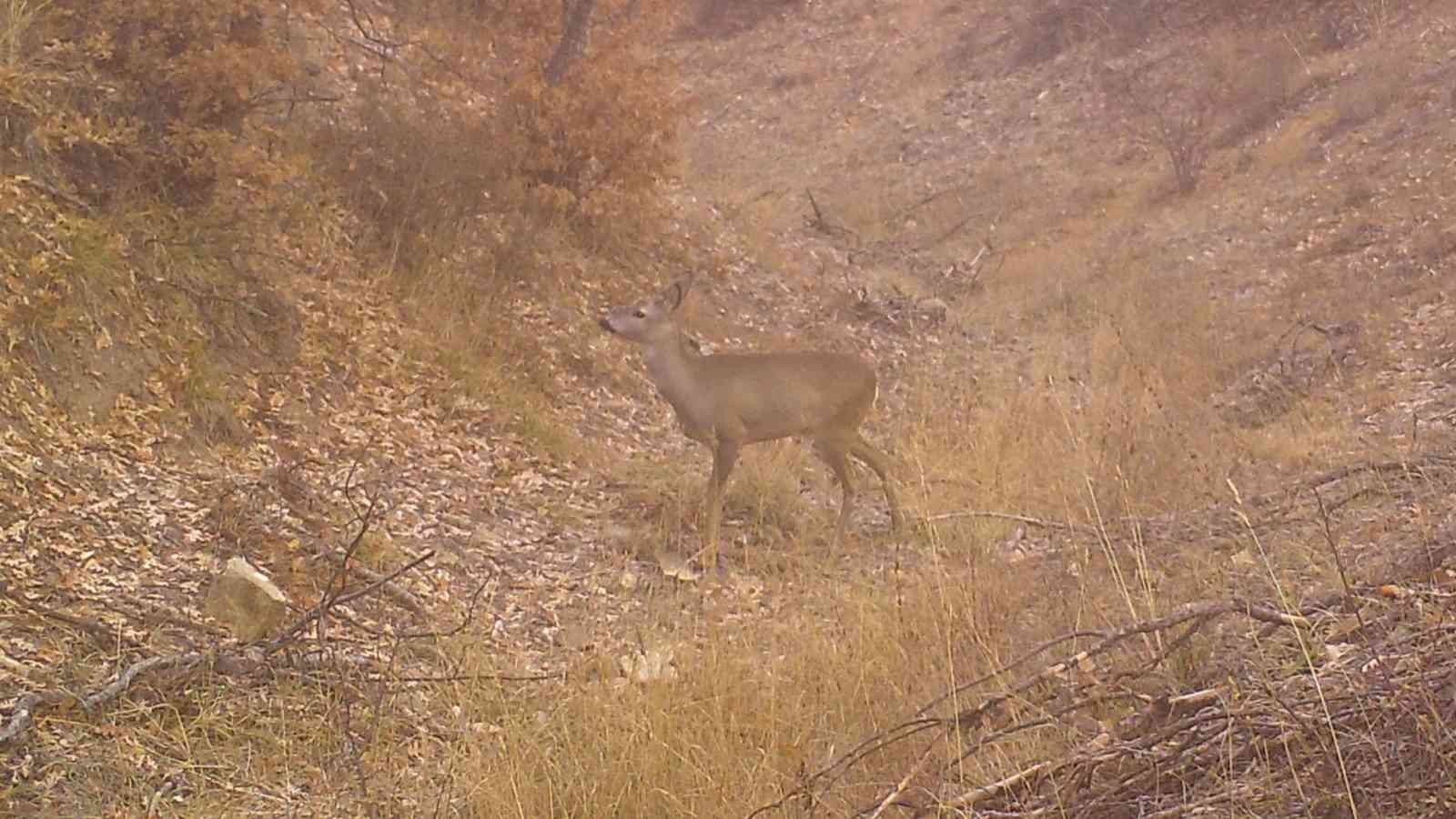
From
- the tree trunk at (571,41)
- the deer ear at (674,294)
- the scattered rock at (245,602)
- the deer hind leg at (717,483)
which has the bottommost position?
the deer hind leg at (717,483)

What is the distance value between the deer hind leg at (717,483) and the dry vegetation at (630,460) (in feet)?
0.54

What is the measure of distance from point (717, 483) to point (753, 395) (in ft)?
1.95

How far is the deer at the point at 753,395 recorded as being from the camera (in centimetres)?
822

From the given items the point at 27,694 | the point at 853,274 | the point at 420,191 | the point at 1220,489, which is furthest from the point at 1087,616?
the point at 853,274

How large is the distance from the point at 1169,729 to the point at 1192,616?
619mm

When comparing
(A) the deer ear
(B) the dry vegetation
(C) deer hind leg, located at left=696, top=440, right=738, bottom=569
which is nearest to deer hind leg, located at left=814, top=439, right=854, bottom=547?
(B) the dry vegetation

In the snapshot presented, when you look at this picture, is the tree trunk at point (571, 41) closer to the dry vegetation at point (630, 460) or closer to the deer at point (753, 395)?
the dry vegetation at point (630, 460)

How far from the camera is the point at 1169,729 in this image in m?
3.40

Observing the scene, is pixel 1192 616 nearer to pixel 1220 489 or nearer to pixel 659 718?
pixel 659 718

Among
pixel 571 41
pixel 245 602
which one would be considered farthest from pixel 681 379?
pixel 571 41

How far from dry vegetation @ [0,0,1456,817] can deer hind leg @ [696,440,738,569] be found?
0.54ft

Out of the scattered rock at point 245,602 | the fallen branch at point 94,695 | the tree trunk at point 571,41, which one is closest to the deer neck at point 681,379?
the scattered rock at point 245,602

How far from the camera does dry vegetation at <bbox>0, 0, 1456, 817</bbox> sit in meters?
4.09

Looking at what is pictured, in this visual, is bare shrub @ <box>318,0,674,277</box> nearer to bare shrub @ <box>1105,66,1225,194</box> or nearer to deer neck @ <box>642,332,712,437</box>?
deer neck @ <box>642,332,712,437</box>
